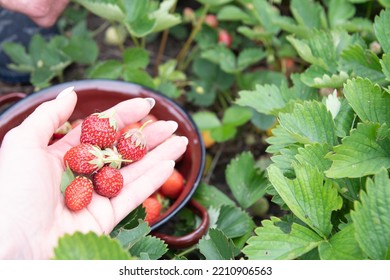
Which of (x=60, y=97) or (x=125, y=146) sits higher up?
(x=60, y=97)

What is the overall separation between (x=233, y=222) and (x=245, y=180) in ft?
0.52

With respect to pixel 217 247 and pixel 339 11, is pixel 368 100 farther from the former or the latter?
pixel 339 11

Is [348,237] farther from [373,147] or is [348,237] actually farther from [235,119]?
[235,119]

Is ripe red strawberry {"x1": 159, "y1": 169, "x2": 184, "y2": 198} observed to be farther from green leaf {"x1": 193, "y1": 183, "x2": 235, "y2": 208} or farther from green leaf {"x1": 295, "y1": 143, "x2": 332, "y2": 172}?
green leaf {"x1": 295, "y1": 143, "x2": 332, "y2": 172}

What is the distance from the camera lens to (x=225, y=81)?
192cm

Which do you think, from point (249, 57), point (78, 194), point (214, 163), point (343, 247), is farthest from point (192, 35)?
point (343, 247)

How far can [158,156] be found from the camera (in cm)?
135

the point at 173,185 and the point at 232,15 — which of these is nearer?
the point at 173,185

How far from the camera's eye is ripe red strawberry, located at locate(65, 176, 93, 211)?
114 cm

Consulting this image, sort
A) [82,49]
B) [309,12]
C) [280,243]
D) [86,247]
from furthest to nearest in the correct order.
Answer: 1. [82,49]
2. [309,12]
3. [280,243]
4. [86,247]

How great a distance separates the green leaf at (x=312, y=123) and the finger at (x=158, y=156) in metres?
0.33
